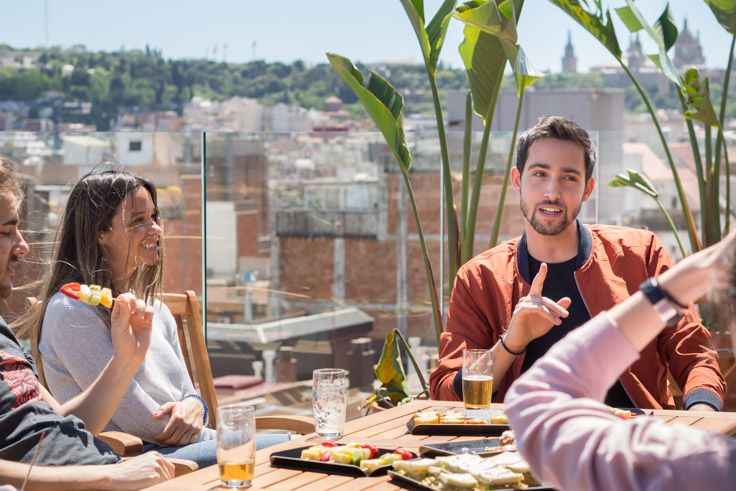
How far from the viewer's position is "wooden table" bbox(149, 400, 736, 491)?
1.37 meters

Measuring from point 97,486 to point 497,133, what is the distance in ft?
11.8

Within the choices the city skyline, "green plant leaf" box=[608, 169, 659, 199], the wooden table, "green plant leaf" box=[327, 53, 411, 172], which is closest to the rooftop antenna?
the city skyline

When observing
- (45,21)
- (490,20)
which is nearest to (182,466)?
(490,20)

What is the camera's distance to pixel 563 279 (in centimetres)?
239

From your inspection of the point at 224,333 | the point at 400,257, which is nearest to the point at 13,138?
the point at 224,333

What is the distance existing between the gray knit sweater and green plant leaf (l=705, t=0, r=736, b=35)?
8.03 ft

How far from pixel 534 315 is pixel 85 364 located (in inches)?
42.6

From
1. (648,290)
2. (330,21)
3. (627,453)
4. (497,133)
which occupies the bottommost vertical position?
(627,453)

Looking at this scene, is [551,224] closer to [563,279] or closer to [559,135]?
[563,279]

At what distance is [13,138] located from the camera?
5.27m

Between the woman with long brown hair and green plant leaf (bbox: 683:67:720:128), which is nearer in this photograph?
the woman with long brown hair

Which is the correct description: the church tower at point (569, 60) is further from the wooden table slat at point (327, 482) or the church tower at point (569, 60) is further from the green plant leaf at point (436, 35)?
the wooden table slat at point (327, 482)

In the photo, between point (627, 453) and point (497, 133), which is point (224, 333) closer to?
point (497, 133)

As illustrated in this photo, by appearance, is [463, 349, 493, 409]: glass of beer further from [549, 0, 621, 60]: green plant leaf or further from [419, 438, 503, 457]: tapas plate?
[549, 0, 621, 60]: green plant leaf
